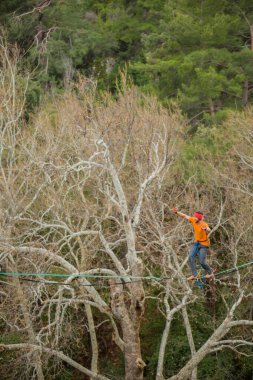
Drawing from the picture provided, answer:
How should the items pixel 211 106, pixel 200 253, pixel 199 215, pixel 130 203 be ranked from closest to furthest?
pixel 199 215, pixel 200 253, pixel 130 203, pixel 211 106

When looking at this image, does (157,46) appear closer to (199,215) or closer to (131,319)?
(131,319)

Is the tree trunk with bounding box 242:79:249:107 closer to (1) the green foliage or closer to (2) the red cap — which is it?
(1) the green foliage

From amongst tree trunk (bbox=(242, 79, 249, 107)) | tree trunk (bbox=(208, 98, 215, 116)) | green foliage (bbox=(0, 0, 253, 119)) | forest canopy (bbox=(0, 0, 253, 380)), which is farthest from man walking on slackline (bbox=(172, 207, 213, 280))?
tree trunk (bbox=(242, 79, 249, 107))

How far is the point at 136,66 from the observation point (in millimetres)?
26812

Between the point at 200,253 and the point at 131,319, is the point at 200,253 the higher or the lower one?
the higher one

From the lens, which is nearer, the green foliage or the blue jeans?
the blue jeans

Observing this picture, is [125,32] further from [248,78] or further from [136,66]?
[248,78]

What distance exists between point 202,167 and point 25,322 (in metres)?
8.58

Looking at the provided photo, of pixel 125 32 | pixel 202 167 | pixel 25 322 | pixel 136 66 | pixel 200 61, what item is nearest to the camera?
pixel 25 322

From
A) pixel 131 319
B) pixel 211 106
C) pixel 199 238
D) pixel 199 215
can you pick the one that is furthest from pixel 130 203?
pixel 199 215

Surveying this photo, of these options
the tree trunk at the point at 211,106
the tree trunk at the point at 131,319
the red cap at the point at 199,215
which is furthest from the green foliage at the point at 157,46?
the red cap at the point at 199,215

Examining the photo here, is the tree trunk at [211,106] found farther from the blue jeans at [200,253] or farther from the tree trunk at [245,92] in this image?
the blue jeans at [200,253]

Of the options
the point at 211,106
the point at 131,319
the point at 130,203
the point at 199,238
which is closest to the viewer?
the point at 199,238

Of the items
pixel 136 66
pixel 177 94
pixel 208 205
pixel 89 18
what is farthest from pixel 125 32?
pixel 208 205
